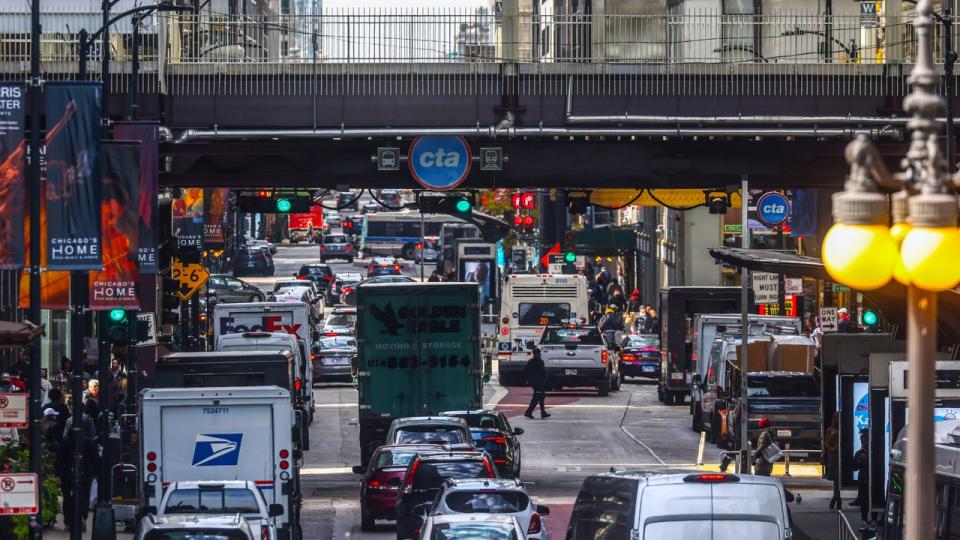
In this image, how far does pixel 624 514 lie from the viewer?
16.2 meters

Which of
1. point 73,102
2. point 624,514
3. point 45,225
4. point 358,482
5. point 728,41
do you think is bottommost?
point 358,482

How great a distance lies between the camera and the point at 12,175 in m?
20.4

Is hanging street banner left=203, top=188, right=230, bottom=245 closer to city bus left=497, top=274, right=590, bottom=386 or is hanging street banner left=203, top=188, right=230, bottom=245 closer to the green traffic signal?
city bus left=497, top=274, right=590, bottom=386

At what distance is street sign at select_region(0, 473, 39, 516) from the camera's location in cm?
1889

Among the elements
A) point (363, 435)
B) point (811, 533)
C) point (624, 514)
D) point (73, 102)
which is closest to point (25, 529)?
point (73, 102)

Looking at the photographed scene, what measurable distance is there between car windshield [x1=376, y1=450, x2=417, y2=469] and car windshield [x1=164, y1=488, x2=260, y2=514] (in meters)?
5.15

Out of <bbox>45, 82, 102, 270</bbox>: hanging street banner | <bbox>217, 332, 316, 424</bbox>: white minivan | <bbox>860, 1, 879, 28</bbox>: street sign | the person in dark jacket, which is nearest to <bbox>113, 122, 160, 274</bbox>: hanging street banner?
<bbox>45, 82, 102, 270</bbox>: hanging street banner

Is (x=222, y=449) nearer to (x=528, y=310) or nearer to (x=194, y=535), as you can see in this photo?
(x=194, y=535)

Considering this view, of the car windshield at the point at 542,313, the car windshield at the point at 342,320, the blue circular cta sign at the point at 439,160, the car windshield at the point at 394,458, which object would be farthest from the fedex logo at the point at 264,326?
the car windshield at the point at 394,458

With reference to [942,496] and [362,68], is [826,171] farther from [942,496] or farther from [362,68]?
[942,496]

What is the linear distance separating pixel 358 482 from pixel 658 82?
9.02 meters

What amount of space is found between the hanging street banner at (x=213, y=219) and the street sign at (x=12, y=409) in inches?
1655

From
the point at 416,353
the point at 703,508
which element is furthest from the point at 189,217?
the point at 703,508

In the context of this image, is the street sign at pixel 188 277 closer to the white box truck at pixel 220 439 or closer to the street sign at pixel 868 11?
the street sign at pixel 868 11
